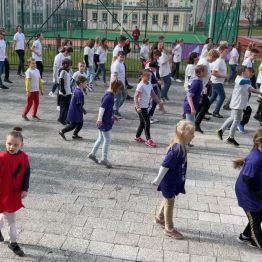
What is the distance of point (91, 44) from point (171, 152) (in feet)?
33.1

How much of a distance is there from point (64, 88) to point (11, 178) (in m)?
5.28

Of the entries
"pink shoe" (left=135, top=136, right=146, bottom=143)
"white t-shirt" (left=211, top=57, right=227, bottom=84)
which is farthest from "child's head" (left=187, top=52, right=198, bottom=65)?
"pink shoe" (left=135, top=136, right=146, bottom=143)

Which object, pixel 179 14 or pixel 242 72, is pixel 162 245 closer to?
pixel 242 72

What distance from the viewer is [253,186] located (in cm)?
435

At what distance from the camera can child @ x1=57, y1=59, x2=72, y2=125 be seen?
912 cm

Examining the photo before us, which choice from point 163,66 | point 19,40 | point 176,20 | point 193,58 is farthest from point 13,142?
point 176,20

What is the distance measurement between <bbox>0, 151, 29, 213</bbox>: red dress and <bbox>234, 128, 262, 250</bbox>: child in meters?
2.40

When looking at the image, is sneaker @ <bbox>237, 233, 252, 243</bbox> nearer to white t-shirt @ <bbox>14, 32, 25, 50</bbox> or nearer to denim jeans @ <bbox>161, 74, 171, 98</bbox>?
denim jeans @ <bbox>161, 74, 171, 98</bbox>

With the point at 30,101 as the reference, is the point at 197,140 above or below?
below

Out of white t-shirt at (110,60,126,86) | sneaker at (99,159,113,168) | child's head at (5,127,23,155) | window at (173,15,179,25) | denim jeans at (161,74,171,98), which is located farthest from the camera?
window at (173,15,179,25)

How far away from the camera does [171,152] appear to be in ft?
14.8

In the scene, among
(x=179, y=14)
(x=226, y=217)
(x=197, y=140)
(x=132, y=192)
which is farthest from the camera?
(x=179, y=14)

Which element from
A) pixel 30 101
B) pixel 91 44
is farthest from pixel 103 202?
pixel 91 44

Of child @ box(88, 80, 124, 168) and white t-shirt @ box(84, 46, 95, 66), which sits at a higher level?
white t-shirt @ box(84, 46, 95, 66)
